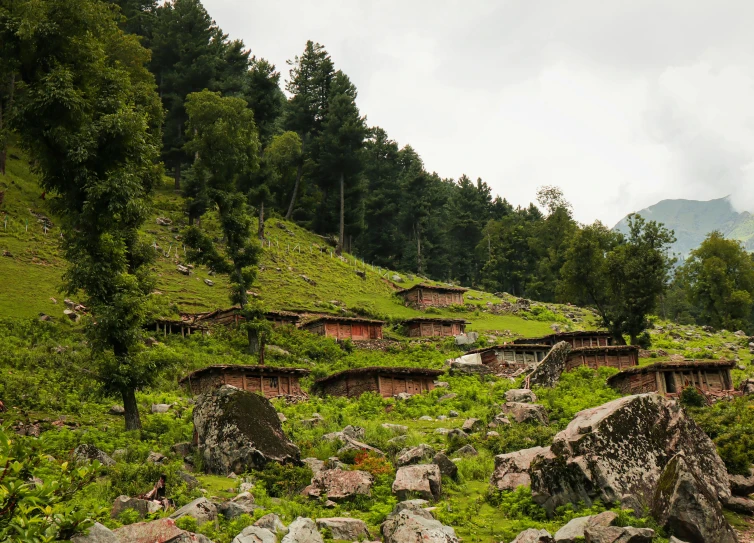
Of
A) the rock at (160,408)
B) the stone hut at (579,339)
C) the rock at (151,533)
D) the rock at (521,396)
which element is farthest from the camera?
the stone hut at (579,339)

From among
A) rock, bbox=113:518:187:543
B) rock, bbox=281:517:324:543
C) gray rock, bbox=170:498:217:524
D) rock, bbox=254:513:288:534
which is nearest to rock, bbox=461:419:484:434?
rock, bbox=254:513:288:534

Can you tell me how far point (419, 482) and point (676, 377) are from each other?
24.6 meters

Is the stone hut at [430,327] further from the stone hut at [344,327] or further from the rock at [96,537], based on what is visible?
the rock at [96,537]

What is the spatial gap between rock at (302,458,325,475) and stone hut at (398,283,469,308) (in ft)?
150

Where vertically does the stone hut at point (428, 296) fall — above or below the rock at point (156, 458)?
above

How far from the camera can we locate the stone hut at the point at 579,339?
51031mm

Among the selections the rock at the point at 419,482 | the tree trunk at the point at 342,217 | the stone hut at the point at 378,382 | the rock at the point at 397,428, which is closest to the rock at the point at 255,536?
the rock at the point at 419,482

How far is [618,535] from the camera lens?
13109 mm

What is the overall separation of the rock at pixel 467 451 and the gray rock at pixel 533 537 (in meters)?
8.78

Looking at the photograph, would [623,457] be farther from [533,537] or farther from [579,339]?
[579,339]

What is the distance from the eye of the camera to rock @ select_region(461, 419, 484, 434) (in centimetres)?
2681

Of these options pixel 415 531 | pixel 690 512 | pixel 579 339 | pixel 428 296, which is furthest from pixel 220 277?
pixel 690 512

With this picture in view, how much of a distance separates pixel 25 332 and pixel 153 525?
28.2 meters

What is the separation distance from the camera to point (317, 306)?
58.2 metres
